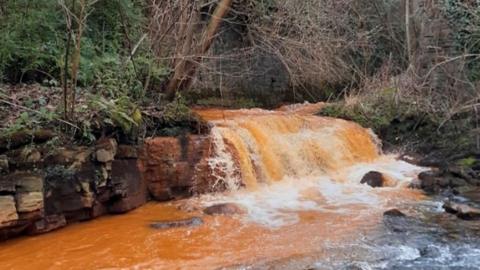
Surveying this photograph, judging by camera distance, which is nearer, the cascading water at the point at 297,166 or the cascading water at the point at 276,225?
the cascading water at the point at 276,225

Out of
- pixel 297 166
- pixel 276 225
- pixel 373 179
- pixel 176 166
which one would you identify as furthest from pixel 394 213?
pixel 176 166

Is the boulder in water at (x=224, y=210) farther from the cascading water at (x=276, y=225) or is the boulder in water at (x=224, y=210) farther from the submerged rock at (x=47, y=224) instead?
the submerged rock at (x=47, y=224)

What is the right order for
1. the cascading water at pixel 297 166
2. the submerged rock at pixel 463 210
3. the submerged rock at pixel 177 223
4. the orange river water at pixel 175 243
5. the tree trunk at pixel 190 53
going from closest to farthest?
1. the orange river water at pixel 175 243
2. the submerged rock at pixel 177 223
3. the submerged rock at pixel 463 210
4. the cascading water at pixel 297 166
5. the tree trunk at pixel 190 53

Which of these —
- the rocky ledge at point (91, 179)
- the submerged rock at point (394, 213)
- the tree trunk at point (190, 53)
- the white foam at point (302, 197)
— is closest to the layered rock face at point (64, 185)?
the rocky ledge at point (91, 179)

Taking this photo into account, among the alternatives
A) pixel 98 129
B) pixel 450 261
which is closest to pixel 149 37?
pixel 98 129

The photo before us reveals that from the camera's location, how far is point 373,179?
895 centimetres

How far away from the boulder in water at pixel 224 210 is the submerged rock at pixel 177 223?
0.36 metres

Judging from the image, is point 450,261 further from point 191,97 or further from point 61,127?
point 191,97

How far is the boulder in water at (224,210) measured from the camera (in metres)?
7.07

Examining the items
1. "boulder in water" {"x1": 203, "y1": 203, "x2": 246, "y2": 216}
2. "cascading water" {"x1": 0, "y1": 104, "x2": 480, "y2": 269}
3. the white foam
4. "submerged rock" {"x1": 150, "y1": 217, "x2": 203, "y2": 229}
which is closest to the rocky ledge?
"cascading water" {"x1": 0, "y1": 104, "x2": 480, "y2": 269}

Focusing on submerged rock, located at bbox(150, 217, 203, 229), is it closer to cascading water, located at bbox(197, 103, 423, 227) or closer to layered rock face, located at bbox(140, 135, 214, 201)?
Result: cascading water, located at bbox(197, 103, 423, 227)

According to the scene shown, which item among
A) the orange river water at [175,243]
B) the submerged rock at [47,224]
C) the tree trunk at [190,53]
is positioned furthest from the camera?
the tree trunk at [190,53]

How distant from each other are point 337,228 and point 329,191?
221 centimetres

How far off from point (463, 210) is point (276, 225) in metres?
2.57
